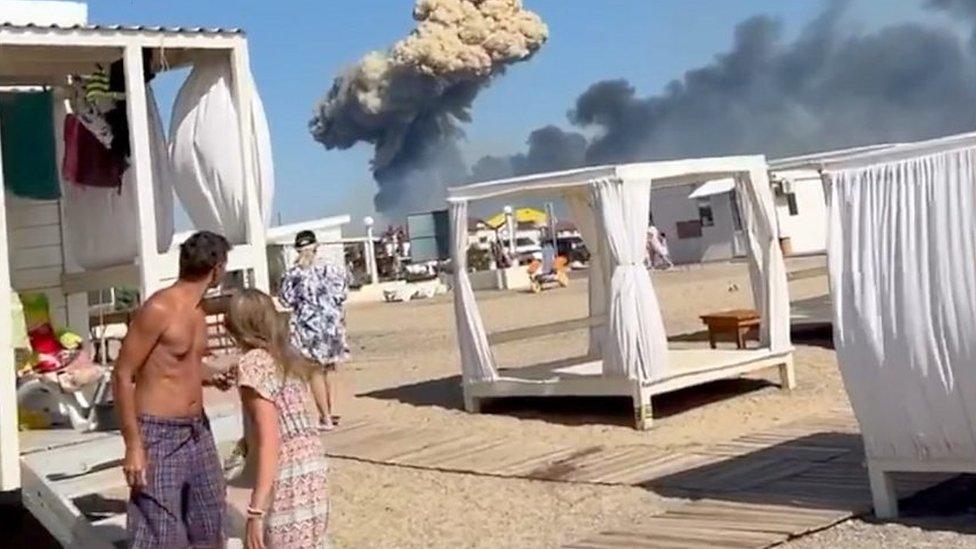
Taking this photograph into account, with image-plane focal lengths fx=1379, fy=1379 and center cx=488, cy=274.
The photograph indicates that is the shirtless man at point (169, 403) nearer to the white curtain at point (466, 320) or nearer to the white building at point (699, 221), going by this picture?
the white curtain at point (466, 320)

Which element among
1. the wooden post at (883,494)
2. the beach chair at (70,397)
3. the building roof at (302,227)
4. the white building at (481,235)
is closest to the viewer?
the wooden post at (883,494)

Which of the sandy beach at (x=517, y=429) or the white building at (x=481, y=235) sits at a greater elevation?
the white building at (x=481, y=235)

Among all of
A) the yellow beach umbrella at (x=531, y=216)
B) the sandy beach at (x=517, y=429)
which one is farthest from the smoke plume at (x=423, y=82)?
the sandy beach at (x=517, y=429)

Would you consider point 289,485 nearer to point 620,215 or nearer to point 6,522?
point 6,522

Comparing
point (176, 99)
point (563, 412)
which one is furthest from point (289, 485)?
point (563, 412)

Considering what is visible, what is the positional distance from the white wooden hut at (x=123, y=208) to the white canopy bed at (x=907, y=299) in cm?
261

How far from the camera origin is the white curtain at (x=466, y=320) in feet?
34.9

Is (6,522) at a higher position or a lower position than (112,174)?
lower

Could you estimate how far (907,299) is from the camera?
5.69 m

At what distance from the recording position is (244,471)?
493 centimetres

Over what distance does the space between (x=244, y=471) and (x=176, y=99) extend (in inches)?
93.2

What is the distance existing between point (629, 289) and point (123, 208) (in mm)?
3751

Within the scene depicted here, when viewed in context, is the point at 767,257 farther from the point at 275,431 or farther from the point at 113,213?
the point at 275,431

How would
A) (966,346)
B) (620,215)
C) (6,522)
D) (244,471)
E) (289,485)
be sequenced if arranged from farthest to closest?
(620,215)
(6,522)
(966,346)
(244,471)
(289,485)
